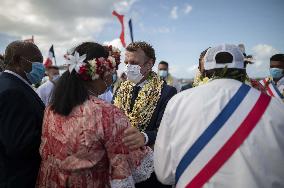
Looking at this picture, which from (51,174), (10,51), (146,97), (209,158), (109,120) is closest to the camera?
(209,158)

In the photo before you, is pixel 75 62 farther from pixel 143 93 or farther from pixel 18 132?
pixel 143 93

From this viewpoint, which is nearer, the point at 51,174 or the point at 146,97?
the point at 51,174

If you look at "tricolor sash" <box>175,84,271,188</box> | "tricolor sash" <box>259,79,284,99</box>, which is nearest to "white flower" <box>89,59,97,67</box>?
"tricolor sash" <box>175,84,271,188</box>

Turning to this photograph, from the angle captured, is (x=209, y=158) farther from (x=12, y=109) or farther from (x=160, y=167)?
(x=12, y=109)

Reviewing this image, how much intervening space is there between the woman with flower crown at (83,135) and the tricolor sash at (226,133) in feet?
1.77

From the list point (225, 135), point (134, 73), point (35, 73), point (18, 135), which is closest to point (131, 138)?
point (225, 135)

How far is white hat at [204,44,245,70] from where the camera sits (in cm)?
237

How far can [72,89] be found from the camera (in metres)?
2.45

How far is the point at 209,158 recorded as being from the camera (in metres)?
2.18

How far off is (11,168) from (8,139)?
29cm

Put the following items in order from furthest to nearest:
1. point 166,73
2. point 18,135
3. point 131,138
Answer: point 166,73 < point 18,135 < point 131,138

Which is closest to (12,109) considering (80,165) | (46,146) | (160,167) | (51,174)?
(46,146)

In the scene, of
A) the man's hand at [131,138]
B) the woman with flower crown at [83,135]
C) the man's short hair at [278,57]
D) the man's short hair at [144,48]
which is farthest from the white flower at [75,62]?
the man's short hair at [278,57]

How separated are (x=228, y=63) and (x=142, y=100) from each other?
1662 millimetres
